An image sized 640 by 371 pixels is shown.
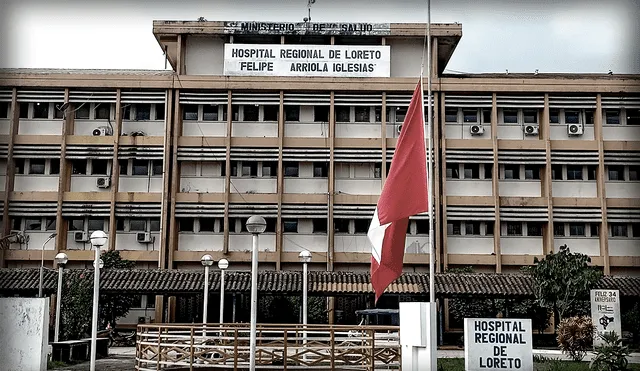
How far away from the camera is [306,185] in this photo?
39.8m

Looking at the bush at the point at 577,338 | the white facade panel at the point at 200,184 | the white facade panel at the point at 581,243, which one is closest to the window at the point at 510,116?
the white facade panel at the point at 581,243

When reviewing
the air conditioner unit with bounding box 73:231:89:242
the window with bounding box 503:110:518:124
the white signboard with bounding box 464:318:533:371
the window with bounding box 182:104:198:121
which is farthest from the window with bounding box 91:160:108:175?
the white signboard with bounding box 464:318:533:371

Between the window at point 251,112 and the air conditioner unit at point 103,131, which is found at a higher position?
the window at point 251,112

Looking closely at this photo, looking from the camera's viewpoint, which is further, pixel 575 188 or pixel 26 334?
pixel 575 188

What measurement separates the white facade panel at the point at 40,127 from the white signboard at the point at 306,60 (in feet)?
28.9

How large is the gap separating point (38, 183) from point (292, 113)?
13045 millimetres

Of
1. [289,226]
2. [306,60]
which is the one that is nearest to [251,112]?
[306,60]

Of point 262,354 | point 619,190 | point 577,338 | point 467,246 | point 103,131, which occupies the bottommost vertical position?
point 577,338

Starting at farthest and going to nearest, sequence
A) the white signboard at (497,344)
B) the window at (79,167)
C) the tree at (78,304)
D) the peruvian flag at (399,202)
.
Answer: the window at (79,167), the tree at (78,304), the white signboard at (497,344), the peruvian flag at (399,202)

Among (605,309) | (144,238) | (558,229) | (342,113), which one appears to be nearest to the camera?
(605,309)

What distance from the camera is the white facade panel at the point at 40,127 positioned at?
39844 millimetres

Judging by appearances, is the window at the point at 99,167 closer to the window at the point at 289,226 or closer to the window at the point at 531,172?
the window at the point at 289,226

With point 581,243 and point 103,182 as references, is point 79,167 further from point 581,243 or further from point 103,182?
point 581,243

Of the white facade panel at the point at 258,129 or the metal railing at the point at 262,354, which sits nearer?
the metal railing at the point at 262,354
